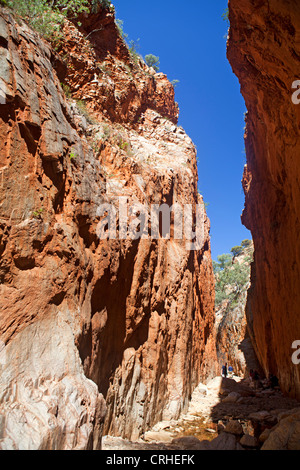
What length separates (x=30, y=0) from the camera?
913 cm

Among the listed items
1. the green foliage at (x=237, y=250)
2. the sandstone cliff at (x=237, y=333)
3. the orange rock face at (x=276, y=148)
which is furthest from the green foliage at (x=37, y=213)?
the green foliage at (x=237, y=250)

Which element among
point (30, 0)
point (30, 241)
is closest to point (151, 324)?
point (30, 241)

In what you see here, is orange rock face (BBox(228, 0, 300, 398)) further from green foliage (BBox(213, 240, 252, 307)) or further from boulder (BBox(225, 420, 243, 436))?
green foliage (BBox(213, 240, 252, 307))

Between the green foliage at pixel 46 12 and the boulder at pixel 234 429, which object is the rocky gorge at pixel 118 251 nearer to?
the boulder at pixel 234 429

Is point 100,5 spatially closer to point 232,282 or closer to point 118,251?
point 118,251

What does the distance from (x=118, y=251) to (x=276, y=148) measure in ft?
24.6

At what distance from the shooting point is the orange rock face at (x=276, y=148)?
321 inches

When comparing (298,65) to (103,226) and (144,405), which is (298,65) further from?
(144,405)

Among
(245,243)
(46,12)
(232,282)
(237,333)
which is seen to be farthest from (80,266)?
(245,243)

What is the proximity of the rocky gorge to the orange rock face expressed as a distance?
0.08 meters

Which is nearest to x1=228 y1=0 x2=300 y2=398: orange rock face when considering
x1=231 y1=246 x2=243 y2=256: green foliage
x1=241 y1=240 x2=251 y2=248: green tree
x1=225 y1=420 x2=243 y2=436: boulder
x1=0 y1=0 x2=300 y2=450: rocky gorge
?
x1=0 y1=0 x2=300 y2=450: rocky gorge

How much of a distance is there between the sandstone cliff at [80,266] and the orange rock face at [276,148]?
421 cm

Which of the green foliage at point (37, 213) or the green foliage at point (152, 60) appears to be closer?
the green foliage at point (37, 213)

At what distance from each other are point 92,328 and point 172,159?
461 inches
